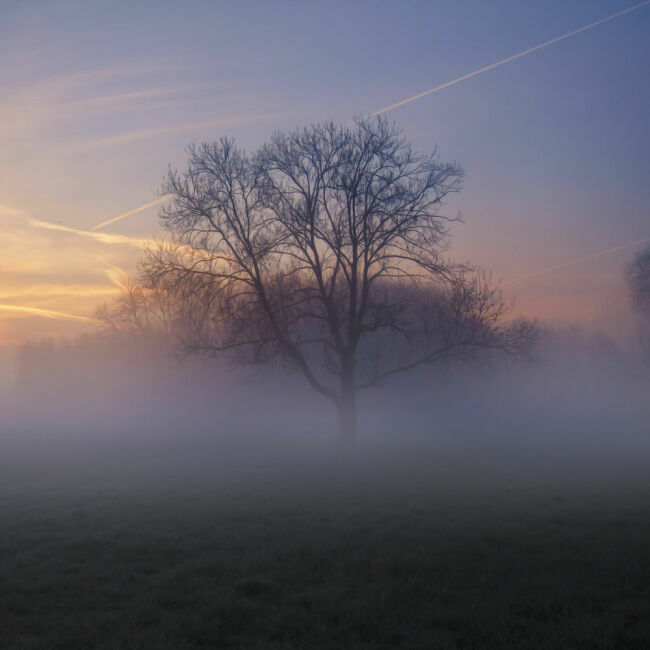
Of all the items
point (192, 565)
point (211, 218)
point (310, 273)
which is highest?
point (211, 218)

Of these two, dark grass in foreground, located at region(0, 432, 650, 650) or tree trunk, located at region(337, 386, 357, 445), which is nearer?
dark grass in foreground, located at region(0, 432, 650, 650)

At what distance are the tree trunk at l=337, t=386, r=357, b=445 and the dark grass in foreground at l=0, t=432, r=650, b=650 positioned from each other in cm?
997

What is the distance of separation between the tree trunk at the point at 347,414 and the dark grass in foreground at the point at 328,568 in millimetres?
9965

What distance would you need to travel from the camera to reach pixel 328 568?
9.05m

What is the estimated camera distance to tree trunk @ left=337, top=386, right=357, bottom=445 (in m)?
27.1

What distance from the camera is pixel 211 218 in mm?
25828

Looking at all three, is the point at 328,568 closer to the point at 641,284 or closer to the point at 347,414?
the point at 347,414

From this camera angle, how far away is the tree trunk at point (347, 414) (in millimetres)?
27141

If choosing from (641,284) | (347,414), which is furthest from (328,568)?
(641,284)

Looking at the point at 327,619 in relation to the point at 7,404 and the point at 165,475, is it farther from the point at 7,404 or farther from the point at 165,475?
the point at 7,404

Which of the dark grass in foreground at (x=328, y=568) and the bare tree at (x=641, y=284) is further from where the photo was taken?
the bare tree at (x=641, y=284)

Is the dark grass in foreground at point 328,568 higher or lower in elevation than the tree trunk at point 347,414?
lower

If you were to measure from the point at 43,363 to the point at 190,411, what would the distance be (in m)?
46.4

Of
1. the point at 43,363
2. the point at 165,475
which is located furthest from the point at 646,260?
the point at 43,363
